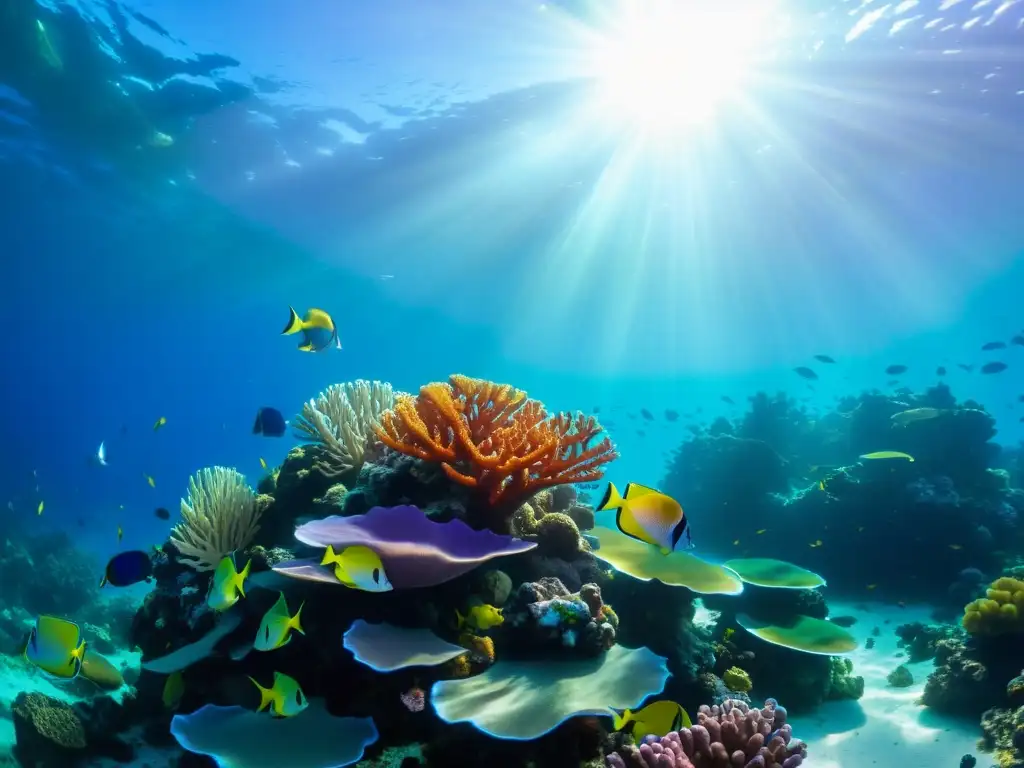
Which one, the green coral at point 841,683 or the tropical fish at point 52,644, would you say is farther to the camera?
the green coral at point 841,683

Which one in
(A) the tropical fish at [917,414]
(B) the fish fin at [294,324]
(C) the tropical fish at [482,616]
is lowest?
(C) the tropical fish at [482,616]

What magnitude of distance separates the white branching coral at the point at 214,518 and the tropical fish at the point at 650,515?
12.6 ft

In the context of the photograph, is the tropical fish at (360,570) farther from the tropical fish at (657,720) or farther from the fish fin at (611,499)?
the tropical fish at (657,720)

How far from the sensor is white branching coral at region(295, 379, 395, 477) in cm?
534

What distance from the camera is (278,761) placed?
2.88 meters

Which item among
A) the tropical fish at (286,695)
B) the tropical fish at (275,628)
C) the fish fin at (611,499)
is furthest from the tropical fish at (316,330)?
the fish fin at (611,499)

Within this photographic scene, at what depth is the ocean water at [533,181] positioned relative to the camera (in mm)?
17109

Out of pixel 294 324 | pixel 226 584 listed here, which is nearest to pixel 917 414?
pixel 294 324

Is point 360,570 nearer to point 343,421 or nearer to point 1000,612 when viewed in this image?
point 343,421

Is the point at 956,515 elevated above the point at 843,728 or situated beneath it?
elevated above

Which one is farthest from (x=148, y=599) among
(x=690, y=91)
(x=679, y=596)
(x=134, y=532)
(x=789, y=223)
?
(x=134, y=532)

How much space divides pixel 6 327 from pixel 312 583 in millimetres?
72403

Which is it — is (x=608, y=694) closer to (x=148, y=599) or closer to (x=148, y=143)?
(x=148, y=599)

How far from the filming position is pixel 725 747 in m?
2.84
